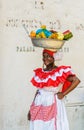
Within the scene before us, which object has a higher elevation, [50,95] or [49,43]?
[49,43]

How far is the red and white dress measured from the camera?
4730 mm

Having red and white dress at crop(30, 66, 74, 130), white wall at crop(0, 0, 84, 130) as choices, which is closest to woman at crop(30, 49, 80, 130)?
red and white dress at crop(30, 66, 74, 130)

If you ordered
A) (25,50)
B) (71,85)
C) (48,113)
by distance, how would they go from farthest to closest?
(25,50) < (48,113) < (71,85)

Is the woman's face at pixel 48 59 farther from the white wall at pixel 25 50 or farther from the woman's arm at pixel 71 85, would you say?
the white wall at pixel 25 50

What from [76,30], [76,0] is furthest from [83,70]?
[76,0]

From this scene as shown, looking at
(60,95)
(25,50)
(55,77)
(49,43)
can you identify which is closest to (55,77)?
(55,77)

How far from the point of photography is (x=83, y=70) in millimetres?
6184

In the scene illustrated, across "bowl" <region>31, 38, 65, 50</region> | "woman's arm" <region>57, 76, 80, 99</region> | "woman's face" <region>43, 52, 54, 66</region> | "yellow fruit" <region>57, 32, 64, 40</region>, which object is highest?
"yellow fruit" <region>57, 32, 64, 40</region>

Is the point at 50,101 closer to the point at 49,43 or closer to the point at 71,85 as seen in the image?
the point at 71,85

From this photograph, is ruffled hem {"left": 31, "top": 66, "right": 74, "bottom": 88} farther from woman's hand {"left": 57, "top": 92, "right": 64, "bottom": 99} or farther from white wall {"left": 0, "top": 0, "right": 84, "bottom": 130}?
white wall {"left": 0, "top": 0, "right": 84, "bottom": 130}

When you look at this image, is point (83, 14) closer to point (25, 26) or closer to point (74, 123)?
point (25, 26)

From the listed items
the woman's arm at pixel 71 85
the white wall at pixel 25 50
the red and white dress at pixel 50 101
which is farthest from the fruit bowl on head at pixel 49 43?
the white wall at pixel 25 50

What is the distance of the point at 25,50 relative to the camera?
5766mm

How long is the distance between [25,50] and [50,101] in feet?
3.86
